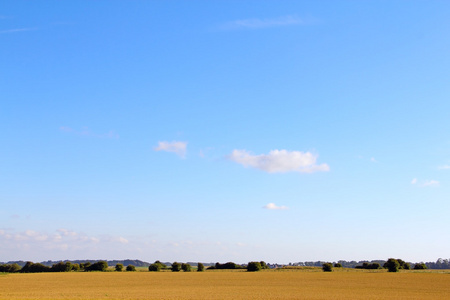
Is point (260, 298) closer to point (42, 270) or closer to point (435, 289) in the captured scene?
point (435, 289)

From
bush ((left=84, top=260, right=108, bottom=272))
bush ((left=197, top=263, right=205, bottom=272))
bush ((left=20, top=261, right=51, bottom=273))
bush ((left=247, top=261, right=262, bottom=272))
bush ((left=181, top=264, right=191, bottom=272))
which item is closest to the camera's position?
bush ((left=247, top=261, right=262, bottom=272))

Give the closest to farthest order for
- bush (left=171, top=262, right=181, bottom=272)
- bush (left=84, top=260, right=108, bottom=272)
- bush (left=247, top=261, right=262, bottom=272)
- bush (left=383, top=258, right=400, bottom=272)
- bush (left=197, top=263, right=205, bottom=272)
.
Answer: bush (left=383, top=258, right=400, bottom=272) → bush (left=247, top=261, right=262, bottom=272) → bush (left=84, top=260, right=108, bottom=272) → bush (left=197, top=263, right=205, bottom=272) → bush (left=171, top=262, right=181, bottom=272)

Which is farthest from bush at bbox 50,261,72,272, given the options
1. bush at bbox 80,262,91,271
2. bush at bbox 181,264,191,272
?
bush at bbox 181,264,191,272

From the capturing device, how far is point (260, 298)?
50.9m

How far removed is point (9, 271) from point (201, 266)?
201ft

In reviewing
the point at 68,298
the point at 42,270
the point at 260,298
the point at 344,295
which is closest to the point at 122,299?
the point at 68,298

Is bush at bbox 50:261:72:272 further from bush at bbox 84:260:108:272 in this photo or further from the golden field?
the golden field

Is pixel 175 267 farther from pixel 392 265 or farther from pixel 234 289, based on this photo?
pixel 234 289

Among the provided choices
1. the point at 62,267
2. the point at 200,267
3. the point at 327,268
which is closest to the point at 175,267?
the point at 200,267

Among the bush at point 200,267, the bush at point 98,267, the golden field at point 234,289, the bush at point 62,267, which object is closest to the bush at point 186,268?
the bush at point 200,267

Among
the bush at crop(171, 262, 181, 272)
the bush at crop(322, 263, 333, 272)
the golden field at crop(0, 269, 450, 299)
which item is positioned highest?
the bush at crop(171, 262, 181, 272)

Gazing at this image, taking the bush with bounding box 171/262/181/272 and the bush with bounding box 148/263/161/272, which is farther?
the bush with bounding box 148/263/161/272

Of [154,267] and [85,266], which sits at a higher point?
[85,266]

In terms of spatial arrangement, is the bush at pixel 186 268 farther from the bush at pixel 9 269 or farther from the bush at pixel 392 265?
the bush at pixel 392 265
